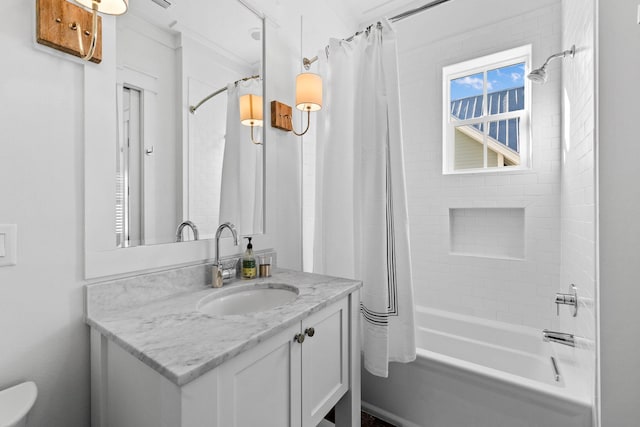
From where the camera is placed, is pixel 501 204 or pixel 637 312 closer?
pixel 637 312

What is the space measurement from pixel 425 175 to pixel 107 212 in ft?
7.51

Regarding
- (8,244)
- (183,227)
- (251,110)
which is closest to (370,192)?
(251,110)

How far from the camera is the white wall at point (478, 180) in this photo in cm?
206

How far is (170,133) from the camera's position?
1171mm

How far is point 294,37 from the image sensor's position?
1.81 m

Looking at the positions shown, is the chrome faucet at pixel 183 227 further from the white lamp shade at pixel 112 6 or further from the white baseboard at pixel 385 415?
the white baseboard at pixel 385 415

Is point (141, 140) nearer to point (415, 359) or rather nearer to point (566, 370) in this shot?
point (415, 359)

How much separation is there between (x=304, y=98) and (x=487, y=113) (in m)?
1.75

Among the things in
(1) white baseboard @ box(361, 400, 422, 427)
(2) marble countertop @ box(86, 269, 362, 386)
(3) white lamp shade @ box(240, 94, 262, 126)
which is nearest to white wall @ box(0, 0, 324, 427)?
(2) marble countertop @ box(86, 269, 362, 386)

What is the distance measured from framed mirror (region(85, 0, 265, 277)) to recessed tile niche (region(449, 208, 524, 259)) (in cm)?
176

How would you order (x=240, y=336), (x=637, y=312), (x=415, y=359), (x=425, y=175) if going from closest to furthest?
(x=240, y=336)
(x=637, y=312)
(x=415, y=359)
(x=425, y=175)

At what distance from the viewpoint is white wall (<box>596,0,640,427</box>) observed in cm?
96

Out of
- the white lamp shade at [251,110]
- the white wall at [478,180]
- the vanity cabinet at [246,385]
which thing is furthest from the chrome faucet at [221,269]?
the white wall at [478,180]

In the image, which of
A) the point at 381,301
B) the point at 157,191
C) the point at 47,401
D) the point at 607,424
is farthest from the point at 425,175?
the point at 47,401
